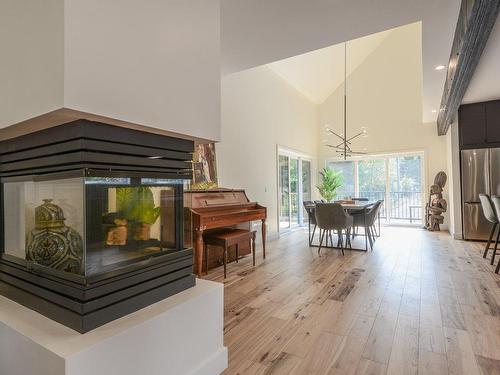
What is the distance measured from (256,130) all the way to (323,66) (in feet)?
10.0

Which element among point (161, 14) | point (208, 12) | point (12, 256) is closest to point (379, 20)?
point (208, 12)

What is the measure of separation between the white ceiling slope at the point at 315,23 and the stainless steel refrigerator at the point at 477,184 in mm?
2812

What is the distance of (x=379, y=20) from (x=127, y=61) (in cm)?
251

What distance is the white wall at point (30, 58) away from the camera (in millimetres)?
981

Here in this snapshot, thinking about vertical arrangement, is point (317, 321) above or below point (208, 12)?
below

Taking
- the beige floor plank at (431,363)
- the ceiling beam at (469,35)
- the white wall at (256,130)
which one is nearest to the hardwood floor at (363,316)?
the beige floor plank at (431,363)

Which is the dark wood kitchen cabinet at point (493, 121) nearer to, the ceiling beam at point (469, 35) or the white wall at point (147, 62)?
the ceiling beam at point (469, 35)

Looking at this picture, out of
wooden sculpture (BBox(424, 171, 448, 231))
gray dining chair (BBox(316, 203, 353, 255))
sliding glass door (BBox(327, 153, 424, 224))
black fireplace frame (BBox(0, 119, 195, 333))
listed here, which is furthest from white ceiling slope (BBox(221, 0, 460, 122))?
sliding glass door (BBox(327, 153, 424, 224))

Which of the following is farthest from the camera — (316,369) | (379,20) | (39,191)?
(379,20)

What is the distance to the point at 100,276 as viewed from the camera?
3.95 feet

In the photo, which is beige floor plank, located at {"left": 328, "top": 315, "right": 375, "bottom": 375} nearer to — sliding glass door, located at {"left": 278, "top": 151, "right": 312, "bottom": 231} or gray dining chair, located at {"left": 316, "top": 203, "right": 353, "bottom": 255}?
gray dining chair, located at {"left": 316, "top": 203, "right": 353, "bottom": 255}

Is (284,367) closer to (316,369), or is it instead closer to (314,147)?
(316,369)

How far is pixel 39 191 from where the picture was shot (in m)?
1.39

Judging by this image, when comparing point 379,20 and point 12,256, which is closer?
point 12,256
